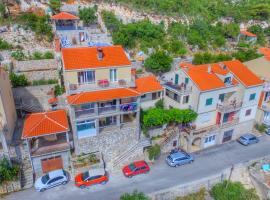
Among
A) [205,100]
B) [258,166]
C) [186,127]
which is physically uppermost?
[205,100]

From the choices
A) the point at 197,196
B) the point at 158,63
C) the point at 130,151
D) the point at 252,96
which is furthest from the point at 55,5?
the point at 197,196

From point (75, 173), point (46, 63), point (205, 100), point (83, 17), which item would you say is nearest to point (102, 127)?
point (75, 173)

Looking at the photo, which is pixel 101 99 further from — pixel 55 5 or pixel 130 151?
pixel 55 5

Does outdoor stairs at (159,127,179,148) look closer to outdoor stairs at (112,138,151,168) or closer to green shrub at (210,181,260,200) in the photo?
outdoor stairs at (112,138,151,168)

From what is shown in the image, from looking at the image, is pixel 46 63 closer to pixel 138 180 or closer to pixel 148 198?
pixel 138 180

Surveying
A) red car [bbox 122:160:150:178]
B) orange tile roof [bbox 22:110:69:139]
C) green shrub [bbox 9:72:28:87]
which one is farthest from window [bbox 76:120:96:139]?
green shrub [bbox 9:72:28:87]
